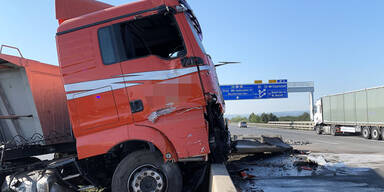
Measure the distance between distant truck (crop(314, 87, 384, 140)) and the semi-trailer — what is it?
16942mm

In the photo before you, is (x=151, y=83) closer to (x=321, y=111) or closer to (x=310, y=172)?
(x=310, y=172)

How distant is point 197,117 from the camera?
3.76 meters

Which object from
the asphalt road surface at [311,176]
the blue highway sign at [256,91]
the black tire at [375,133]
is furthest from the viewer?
the blue highway sign at [256,91]

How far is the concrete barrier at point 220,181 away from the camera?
9.49 ft

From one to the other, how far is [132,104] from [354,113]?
20.3m

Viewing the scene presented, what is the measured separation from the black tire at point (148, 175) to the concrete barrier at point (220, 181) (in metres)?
0.57

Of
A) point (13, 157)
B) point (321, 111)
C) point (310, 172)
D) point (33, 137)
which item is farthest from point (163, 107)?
point (321, 111)

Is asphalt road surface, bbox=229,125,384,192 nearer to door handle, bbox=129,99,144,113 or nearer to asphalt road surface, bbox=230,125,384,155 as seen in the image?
door handle, bbox=129,99,144,113

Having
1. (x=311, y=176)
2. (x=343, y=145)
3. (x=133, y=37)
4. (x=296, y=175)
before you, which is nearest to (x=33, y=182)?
(x=133, y=37)

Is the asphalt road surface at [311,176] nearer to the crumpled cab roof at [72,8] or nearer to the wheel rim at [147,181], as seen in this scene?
the wheel rim at [147,181]

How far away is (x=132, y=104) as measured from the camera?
12.6 feet

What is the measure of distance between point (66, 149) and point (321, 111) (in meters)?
24.4

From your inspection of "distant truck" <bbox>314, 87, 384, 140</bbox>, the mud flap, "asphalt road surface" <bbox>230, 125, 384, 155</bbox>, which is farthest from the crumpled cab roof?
"distant truck" <bbox>314, 87, 384, 140</bbox>

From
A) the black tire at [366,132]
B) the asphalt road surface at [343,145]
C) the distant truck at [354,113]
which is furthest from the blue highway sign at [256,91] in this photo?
the black tire at [366,132]
